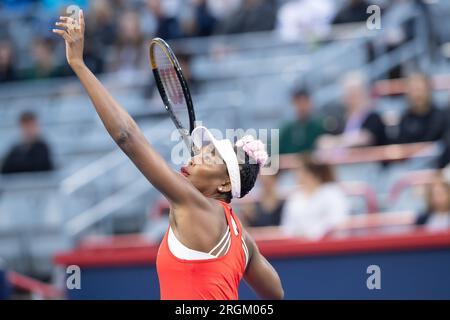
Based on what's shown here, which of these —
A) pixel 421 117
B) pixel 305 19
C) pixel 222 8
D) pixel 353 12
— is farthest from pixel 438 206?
pixel 222 8

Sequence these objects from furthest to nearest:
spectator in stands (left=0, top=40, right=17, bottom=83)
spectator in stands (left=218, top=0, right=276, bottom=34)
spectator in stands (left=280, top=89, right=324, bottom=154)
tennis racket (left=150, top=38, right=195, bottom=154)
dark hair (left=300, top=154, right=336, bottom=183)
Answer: spectator in stands (left=0, top=40, right=17, bottom=83), spectator in stands (left=218, top=0, right=276, bottom=34), spectator in stands (left=280, top=89, right=324, bottom=154), dark hair (left=300, top=154, right=336, bottom=183), tennis racket (left=150, top=38, right=195, bottom=154)

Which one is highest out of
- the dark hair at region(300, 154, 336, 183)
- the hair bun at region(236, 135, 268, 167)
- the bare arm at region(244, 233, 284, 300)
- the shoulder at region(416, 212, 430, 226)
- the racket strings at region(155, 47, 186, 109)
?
the racket strings at region(155, 47, 186, 109)

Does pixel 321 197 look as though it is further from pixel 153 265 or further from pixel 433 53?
pixel 433 53

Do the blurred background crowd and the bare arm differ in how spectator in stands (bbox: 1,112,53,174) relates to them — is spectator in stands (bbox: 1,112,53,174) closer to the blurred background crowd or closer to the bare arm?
the blurred background crowd

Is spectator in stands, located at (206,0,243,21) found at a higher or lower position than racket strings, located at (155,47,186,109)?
higher

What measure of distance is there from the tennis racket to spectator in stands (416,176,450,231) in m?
2.77

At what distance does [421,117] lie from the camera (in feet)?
29.3

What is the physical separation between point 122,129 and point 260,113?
20.0 ft

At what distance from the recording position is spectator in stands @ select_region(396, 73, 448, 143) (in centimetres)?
883

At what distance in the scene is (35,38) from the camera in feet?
43.2

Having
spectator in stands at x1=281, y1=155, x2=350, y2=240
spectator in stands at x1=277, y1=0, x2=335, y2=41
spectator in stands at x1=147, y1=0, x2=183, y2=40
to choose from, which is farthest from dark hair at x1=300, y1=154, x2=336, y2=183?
spectator in stands at x1=147, y1=0, x2=183, y2=40

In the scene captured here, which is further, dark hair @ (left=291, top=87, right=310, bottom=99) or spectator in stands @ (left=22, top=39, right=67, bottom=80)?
spectator in stands @ (left=22, top=39, right=67, bottom=80)

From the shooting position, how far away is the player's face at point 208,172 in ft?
15.9

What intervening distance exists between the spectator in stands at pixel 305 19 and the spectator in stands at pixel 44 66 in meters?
2.88
